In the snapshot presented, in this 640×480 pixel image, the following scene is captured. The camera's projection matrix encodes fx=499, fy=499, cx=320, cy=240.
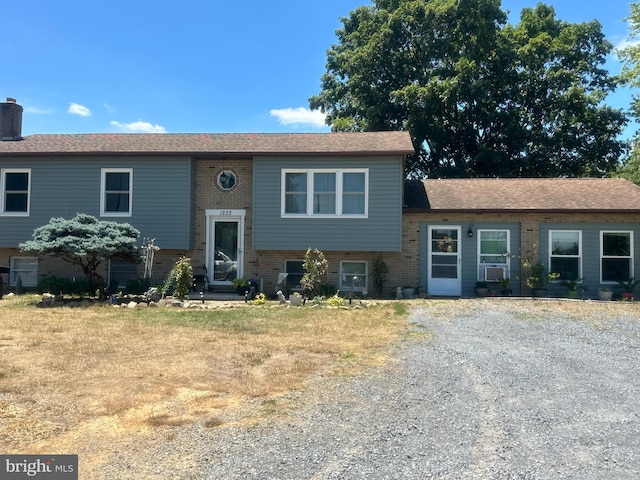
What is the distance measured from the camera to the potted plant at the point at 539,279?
46.7ft

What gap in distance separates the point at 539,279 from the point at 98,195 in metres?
13.5

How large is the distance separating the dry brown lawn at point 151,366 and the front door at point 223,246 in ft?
14.6

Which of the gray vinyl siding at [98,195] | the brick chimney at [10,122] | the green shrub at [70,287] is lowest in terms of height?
the green shrub at [70,287]

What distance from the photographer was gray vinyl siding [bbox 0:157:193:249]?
15.2 meters

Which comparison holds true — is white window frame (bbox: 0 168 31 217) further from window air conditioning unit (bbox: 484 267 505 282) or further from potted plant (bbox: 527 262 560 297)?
potted plant (bbox: 527 262 560 297)

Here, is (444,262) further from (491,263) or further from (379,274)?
(379,274)

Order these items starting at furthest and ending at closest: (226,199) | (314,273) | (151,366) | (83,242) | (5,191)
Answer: (5,191) → (226,199) → (314,273) → (83,242) → (151,366)

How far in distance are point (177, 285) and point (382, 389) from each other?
921 cm

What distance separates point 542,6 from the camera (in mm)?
27859

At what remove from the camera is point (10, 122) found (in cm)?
1728

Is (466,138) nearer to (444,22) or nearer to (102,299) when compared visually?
(444,22)

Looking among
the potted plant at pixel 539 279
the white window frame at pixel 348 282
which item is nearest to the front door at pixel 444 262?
the white window frame at pixel 348 282

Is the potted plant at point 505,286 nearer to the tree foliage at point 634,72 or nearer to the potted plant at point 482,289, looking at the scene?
the potted plant at point 482,289

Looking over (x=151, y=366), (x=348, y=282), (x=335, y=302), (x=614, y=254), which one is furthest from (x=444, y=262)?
(x=151, y=366)
